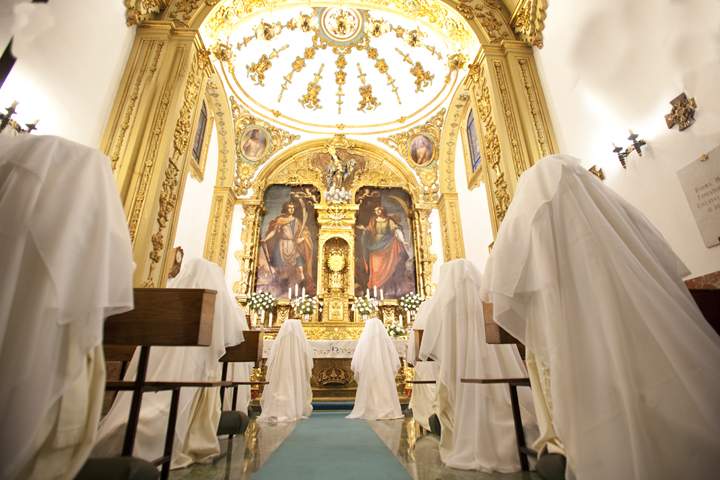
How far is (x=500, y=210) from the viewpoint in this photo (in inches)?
206

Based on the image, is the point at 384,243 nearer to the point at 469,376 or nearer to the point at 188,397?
the point at 469,376

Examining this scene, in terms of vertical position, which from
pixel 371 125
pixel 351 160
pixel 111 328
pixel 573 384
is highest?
pixel 371 125

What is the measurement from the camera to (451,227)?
9844 millimetres

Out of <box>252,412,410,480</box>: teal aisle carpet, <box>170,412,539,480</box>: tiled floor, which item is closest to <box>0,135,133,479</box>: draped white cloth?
<box>170,412,539,480</box>: tiled floor

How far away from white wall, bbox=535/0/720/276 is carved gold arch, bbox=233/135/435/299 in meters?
6.03

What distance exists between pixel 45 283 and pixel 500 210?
201 inches

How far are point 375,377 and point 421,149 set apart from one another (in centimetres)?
731

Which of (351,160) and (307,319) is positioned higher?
(351,160)

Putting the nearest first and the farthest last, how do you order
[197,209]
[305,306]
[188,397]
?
[188,397] < [197,209] < [305,306]

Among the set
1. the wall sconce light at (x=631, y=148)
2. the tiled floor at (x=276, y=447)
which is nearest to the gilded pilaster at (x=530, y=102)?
the wall sconce light at (x=631, y=148)

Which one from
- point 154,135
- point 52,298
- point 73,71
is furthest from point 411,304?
point 52,298

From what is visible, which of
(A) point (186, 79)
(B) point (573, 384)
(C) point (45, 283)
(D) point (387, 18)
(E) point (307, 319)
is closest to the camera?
(C) point (45, 283)

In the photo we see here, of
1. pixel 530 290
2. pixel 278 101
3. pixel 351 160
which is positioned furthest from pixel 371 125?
pixel 530 290

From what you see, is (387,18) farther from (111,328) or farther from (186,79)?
(111,328)
